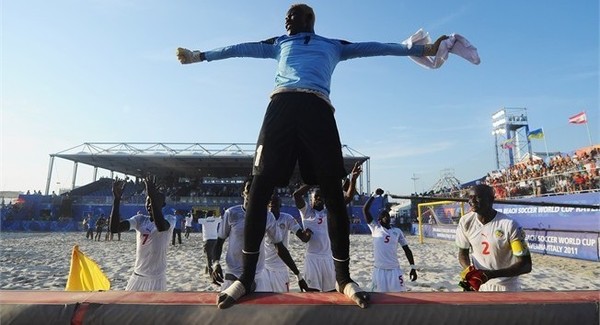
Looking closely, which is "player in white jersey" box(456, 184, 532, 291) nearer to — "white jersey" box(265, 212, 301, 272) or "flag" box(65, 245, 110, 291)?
"white jersey" box(265, 212, 301, 272)

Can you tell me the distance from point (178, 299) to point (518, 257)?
10.1ft

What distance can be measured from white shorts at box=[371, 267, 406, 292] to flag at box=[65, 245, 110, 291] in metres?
4.27

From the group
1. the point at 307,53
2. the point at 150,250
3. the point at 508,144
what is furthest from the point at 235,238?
the point at 508,144

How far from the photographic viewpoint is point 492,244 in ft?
12.4

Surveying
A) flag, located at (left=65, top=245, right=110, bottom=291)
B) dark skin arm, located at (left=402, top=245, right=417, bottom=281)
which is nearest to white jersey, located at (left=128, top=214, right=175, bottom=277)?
flag, located at (left=65, top=245, right=110, bottom=291)

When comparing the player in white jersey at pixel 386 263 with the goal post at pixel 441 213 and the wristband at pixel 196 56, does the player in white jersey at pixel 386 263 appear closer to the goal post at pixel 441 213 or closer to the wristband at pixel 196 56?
the wristband at pixel 196 56

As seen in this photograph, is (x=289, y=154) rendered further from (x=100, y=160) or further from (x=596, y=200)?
(x=100, y=160)

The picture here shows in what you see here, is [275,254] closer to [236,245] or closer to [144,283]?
[236,245]

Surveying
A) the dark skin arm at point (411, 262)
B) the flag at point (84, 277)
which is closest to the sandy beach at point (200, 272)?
the dark skin arm at point (411, 262)

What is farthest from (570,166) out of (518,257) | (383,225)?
(518,257)

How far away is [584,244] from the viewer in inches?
529

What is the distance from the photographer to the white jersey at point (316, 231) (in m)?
6.08

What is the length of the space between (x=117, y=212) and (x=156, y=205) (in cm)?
61

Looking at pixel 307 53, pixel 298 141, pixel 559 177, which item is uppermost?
pixel 559 177
